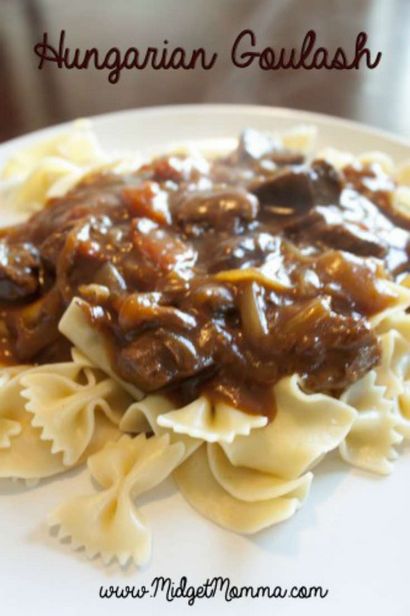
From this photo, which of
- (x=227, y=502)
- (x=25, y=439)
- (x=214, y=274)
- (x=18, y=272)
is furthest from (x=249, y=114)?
(x=227, y=502)

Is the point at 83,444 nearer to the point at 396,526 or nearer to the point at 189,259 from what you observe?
the point at 189,259

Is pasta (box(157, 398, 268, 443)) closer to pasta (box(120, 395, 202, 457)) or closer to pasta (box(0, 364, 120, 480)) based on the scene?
pasta (box(120, 395, 202, 457))

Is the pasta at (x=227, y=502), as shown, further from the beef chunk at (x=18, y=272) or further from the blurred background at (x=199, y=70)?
the blurred background at (x=199, y=70)

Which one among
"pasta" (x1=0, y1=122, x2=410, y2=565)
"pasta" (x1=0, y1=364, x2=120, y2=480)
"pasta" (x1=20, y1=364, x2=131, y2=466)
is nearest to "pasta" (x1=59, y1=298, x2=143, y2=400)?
"pasta" (x1=0, y1=122, x2=410, y2=565)

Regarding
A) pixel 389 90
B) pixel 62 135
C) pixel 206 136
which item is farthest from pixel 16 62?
pixel 389 90

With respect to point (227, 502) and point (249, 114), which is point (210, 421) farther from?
point (249, 114)

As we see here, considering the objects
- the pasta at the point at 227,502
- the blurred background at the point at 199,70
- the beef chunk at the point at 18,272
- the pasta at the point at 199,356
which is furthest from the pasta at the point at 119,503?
the blurred background at the point at 199,70
